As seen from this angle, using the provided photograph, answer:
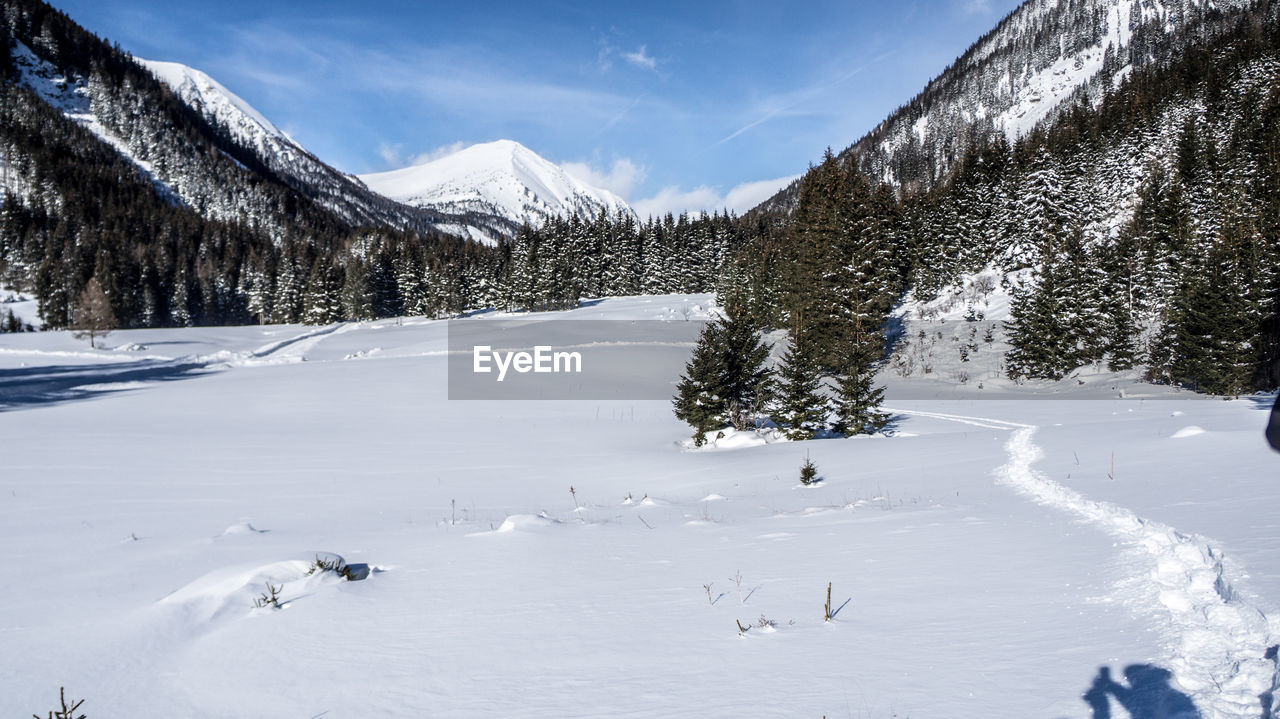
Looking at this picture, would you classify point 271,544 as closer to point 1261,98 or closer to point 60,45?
point 1261,98

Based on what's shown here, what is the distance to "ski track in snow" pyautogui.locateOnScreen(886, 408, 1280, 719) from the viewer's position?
2.72 meters

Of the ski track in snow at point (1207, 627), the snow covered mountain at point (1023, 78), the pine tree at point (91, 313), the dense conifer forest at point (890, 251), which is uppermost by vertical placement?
the snow covered mountain at point (1023, 78)

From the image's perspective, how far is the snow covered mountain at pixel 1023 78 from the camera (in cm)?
13975

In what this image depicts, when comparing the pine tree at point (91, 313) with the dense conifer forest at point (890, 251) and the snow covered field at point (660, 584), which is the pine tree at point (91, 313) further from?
the snow covered field at point (660, 584)

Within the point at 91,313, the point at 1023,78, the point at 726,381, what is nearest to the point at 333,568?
the point at 726,381

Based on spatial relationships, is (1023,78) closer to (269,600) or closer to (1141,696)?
(1141,696)

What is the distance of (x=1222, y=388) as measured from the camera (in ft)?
83.5

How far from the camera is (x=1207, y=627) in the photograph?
330 centimetres

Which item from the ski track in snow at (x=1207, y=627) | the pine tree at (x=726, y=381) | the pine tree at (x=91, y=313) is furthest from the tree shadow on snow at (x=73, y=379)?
the ski track in snow at (x=1207, y=627)

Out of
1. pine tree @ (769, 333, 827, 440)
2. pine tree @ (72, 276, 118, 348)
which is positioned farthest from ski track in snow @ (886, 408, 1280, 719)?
pine tree @ (72, 276, 118, 348)

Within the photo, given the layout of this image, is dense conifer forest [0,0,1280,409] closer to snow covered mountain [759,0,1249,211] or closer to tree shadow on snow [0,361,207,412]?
snow covered mountain [759,0,1249,211]

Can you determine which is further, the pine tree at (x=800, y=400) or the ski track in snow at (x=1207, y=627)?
the pine tree at (x=800, y=400)

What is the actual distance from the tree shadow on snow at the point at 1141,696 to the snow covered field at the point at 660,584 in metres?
0.02

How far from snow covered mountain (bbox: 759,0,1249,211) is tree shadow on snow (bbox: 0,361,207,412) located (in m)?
134
